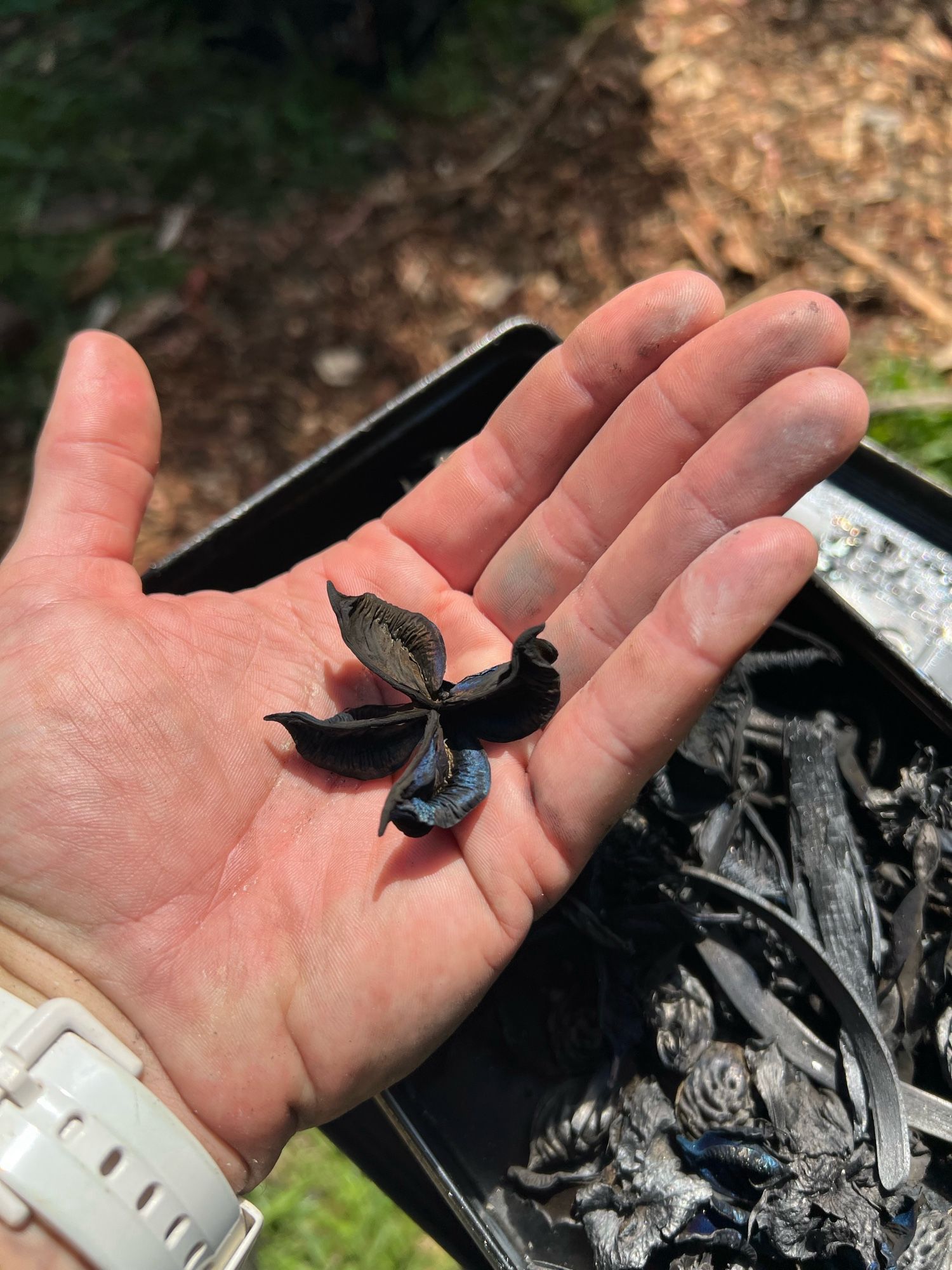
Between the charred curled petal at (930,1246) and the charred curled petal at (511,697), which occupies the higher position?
the charred curled petal at (511,697)

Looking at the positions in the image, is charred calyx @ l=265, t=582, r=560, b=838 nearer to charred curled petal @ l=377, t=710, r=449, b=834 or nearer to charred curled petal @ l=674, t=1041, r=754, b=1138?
charred curled petal @ l=377, t=710, r=449, b=834

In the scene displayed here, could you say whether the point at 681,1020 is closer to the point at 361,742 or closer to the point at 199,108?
the point at 361,742

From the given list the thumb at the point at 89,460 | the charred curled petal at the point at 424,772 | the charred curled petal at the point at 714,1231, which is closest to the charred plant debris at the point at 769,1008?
the charred curled petal at the point at 714,1231

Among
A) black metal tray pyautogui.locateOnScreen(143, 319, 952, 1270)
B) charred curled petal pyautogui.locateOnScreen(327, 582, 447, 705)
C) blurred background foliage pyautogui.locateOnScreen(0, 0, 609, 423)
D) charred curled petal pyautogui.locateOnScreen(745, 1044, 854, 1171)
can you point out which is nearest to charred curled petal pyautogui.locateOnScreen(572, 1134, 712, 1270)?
black metal tray pyautogui.locateOnScreen(143, 319, 952, 1270)

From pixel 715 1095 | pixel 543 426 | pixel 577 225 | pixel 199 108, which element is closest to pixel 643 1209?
pixel 715 1095

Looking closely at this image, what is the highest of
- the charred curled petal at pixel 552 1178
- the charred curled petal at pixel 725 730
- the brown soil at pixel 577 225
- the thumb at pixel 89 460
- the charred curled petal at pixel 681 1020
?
the thumb at pixel 89 460

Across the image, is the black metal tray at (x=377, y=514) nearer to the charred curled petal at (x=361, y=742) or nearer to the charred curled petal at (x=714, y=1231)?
the charred curled petal at (x=714, y=1231)

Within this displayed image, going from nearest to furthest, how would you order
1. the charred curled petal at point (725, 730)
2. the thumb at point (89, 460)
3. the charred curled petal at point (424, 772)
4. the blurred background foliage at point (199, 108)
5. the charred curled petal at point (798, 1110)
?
the charred curled petal at point (424, 772) < the charred curled petal at point (798, 1110) < the thumb at point (89, 460) < the charred curled petal at point (725, 730) < the blurred background foliage at point (199, 108)
